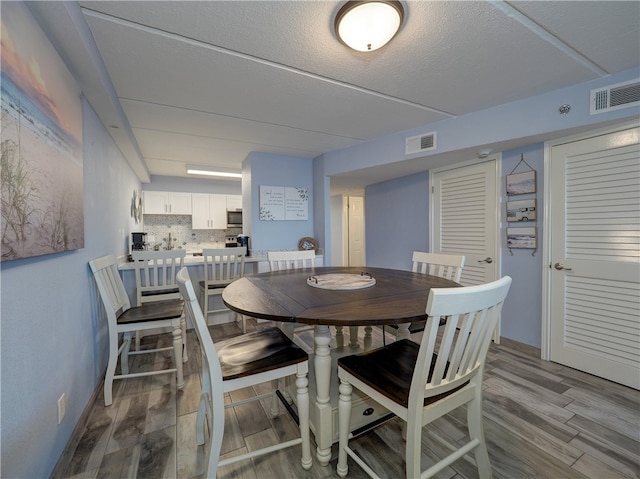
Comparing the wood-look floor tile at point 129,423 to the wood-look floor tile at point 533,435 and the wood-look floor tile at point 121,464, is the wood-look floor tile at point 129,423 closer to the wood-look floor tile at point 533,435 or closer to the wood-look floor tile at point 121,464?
the wood-look floor tile at point 121,464

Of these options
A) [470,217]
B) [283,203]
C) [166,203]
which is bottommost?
[470,217]

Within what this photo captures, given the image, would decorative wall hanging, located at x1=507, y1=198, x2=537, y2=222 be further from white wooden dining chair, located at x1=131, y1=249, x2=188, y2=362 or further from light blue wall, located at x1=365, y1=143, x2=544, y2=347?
white wooden dining chair, located at x1=131, y1=249, x2=188, y2=362

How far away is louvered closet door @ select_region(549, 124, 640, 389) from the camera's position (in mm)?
2002

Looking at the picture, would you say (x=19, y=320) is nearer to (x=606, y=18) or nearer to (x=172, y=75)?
(x=172, y=75)

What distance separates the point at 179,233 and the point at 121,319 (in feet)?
13.0

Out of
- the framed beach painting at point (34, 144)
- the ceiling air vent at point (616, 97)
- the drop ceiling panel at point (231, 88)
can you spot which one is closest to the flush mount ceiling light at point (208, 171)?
the drop ceiling panel at point (231, 88)

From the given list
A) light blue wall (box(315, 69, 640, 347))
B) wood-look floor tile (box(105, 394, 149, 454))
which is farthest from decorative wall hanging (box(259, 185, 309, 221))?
wood-look floor tile (box(105, 394, 149, 454))

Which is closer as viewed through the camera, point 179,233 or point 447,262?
point 447,262

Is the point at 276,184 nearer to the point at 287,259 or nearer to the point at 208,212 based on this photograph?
the point at 287,259

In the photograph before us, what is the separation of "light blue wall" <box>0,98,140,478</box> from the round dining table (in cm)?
79

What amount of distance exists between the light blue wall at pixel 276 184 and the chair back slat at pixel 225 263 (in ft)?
2.21

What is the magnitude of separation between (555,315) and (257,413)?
273 centimetres

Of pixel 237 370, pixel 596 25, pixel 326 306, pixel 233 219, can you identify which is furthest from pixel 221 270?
pixel 596 25

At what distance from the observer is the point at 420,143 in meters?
2.87
